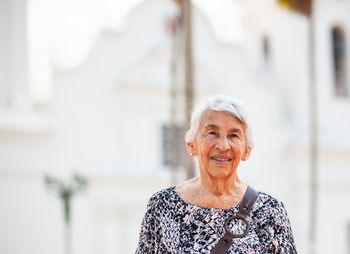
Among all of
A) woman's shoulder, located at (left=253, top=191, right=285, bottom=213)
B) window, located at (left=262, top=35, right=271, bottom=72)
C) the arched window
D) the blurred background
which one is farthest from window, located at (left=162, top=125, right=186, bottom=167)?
woman's shoulder, located at (left=253, top=191, right=285, bottom=213)

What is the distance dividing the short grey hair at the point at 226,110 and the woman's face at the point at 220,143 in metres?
0.02

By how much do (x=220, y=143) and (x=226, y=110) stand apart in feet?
0.49

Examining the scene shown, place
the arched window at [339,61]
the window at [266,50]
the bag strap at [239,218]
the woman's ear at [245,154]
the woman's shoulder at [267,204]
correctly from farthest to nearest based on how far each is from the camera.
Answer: the window at [266,50], the arched window at [339,61], the woman's ear at [245,154], the woman's shoulder at [267,204], the bag strap at [239,218]

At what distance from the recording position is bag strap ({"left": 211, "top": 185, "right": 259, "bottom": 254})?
253 centimetres

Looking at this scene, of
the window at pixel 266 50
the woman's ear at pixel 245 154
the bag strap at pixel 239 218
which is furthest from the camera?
the window at pixel 266 50

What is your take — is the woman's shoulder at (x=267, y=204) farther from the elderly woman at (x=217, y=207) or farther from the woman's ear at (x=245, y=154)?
the woman's ear at (x=245, y=154)

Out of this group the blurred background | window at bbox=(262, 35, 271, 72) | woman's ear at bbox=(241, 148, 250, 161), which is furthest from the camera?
window at bbox=(262, 35, 271, 72)

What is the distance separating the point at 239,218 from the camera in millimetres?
2611

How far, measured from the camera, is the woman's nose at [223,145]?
2.67 meters

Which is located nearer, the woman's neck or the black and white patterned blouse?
the black and white patterned blouse

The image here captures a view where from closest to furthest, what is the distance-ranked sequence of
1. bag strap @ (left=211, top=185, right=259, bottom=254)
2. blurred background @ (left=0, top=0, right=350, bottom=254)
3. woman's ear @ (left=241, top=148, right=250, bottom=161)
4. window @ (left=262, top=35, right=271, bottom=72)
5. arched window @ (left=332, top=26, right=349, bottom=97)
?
bag strap @ (left=211, top=185, right=259, bottom=254), woman's ear @ (left=241, top=148, right=250, bottom=161), blurred background @ (left=0, top=0, right=350, bottom=254), arched window @ (left=332, top=26, right=349, bottom=97), window @ (left=262, top=35, right=271, bottom=72)

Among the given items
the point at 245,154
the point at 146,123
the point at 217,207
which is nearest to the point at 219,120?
the point at 245,154

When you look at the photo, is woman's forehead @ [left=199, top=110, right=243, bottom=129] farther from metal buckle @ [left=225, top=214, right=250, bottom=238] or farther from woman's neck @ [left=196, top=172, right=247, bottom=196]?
metal buckle @ [left=225, top=214, right=250, bottom=238]

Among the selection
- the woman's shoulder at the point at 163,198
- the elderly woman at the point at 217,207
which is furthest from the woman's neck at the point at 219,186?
the woman's shoulder at the point at 163,198
